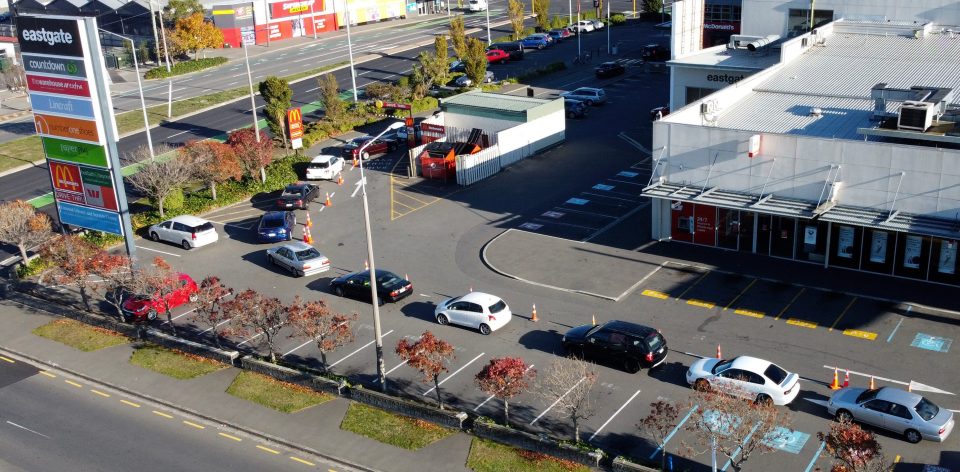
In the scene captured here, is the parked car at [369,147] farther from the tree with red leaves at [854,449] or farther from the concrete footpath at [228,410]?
the tree with red leaves at [854,449]

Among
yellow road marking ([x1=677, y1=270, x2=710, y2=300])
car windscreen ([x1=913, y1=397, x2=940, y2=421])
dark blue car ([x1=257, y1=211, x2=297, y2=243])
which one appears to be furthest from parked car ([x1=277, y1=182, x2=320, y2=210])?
car windscreen ([x1=913, y1=397, x2=940, y2=421])

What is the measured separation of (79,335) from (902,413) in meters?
31.6

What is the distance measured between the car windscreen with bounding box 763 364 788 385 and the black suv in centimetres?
397

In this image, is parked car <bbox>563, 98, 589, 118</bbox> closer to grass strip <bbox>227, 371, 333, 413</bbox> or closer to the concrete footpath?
the concrete footpath

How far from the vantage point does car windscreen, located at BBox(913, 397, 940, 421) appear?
2606 centimetres

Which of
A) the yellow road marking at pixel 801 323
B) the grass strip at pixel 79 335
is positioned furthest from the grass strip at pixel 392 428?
the yellow road marking at pixel 801 323

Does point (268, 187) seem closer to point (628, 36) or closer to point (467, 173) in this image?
point (467, 173)

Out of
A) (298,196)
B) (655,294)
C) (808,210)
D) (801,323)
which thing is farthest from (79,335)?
(808,210)

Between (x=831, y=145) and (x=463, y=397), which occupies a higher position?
(x=831, y=145)

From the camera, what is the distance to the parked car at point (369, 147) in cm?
6006

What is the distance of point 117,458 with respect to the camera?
28219mm

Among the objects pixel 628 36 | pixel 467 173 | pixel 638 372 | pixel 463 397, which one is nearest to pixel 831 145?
pixel 638 372

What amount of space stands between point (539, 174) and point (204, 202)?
20.3 metres

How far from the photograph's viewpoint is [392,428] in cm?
2886
